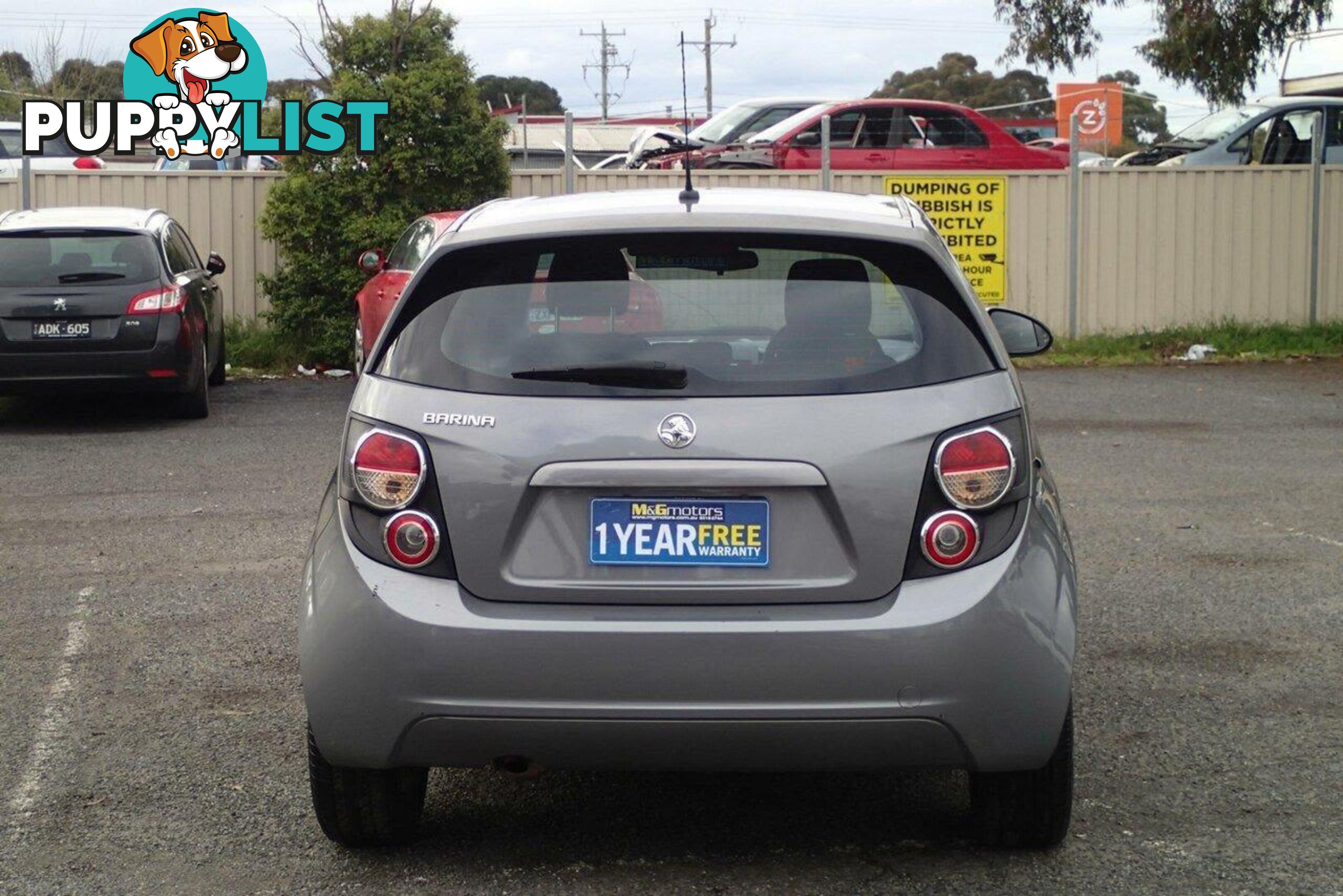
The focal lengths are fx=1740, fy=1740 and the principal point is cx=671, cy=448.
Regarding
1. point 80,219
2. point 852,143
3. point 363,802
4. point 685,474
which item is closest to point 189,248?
point 80,219

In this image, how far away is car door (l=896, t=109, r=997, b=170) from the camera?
65.3ft

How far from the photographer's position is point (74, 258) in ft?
42.2

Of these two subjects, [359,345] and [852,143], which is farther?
[852,143]

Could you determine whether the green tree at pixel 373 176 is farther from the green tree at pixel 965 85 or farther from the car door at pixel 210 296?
the green tree at pixel 965 85

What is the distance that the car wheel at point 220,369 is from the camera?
1527 centimetres

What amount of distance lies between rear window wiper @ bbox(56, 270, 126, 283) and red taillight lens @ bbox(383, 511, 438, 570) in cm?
970

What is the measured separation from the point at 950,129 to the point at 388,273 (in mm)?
8512

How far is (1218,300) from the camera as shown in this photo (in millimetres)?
18938

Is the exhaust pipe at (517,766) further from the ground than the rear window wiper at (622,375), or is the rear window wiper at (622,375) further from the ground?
the rear window wiper at (622,375)

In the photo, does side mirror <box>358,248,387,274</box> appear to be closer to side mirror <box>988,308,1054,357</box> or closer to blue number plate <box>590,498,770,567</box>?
side mirror <box>988,308,1054,357</box>

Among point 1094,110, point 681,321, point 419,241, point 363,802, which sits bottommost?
point 363,802

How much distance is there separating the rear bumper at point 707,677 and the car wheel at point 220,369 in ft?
38.9

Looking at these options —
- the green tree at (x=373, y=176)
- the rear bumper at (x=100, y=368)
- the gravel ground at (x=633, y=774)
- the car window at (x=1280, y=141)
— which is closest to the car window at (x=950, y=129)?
the car window at (x=1280, y=141)

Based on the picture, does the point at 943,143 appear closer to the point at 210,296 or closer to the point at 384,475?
the point at 210,296
